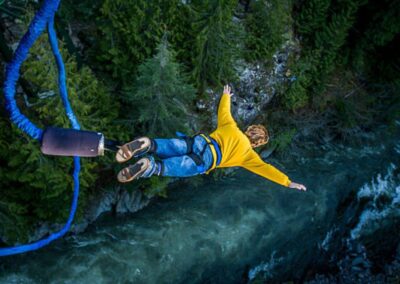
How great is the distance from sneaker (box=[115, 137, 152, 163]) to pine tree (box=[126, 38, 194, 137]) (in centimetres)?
234

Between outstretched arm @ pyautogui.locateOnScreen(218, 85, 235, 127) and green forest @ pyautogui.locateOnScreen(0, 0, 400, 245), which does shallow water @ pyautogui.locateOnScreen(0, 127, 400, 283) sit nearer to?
green forest @ pyautogui.locateOnScreen(0, 0, 400, 245)

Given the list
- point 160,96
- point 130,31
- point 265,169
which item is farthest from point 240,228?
point 130,31

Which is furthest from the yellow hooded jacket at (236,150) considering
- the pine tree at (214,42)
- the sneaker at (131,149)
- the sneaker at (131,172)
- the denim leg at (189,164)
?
the pine tree at (214,42)

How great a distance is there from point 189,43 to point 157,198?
197 inches

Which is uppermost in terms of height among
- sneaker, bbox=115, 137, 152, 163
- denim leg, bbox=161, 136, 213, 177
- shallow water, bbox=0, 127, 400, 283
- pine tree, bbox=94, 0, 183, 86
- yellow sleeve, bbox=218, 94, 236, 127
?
pine tree, bbox=94, 0, 183, 86

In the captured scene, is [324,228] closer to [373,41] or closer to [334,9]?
[373,41]

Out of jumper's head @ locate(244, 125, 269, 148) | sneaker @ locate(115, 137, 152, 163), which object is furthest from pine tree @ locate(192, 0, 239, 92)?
sneaker @ locate(115, 137, 152, 163)

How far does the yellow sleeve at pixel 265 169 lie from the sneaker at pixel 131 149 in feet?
8.23

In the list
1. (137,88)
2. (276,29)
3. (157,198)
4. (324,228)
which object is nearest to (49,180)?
(137,88)

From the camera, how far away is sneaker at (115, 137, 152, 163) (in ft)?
17.5

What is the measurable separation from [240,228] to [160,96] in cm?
487

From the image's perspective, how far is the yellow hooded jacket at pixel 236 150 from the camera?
278 inches

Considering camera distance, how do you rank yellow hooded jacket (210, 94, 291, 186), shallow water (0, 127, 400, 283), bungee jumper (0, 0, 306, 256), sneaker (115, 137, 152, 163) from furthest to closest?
shallow water (0, 127, 400, 283) < yellow hooded jacket (210, 94, 291, 186) < sneaker (115, 137, 152, 163) < bungee jumper (0, 0, 306, 256)

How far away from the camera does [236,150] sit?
7070mm
